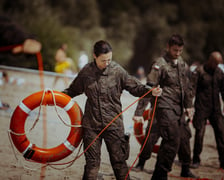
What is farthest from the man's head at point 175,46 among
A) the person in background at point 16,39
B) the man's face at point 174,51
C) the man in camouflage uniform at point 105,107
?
the person in background at point 16,39

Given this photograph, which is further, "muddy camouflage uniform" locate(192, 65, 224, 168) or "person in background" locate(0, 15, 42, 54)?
"muddy camouflage uniform" locate(192, 65, 224, 168)

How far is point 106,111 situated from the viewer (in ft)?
12.5

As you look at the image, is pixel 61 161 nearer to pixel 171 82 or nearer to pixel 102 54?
pixel 171 82

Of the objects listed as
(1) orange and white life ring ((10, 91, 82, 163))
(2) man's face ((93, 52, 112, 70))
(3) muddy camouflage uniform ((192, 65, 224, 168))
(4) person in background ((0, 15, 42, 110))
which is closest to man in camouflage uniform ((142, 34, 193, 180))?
(2) man's face ((93, 52, 112, 70))

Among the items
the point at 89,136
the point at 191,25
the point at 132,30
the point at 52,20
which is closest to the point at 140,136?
the point at 89,136

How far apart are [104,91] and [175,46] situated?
1297 millimetres

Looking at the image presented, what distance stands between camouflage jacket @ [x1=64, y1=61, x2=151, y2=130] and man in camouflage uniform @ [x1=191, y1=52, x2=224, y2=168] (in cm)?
214

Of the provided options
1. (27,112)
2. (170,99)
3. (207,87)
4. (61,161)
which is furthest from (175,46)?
(61,161)

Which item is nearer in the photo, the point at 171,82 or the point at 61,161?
the point at 171,82

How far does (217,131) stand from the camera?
224 inches

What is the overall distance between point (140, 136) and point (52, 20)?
21776 mm

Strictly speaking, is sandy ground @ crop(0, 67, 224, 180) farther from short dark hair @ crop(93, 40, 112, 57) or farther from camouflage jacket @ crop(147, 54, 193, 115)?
short dark hair @ crop(93, 40, 112, 57)

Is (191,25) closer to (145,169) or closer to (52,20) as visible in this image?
(52,20)

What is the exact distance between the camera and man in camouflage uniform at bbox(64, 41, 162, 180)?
3.78 meters
